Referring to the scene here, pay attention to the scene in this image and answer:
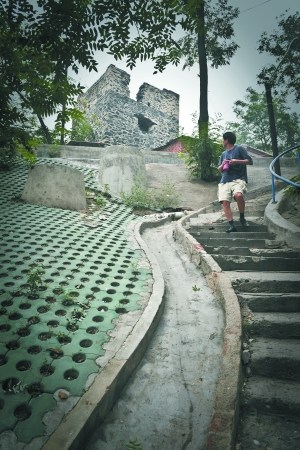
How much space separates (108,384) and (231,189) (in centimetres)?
459

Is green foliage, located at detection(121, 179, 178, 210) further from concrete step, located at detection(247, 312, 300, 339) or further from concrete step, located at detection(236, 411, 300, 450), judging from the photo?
concrete step, located at detection(236, 411, 300, 450)

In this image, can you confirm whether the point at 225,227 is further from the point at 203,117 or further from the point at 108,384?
the point at 203,117

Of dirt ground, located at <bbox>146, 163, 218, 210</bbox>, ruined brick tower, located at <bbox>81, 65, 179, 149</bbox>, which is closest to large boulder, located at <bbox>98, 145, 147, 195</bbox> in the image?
dirt ground, located at <bbox>146, 163, 218, 210</bbox>

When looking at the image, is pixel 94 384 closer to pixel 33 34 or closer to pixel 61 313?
pixel 61 313

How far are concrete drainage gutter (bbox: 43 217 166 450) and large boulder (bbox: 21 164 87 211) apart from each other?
4697 mm

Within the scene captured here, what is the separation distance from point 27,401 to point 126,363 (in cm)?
74

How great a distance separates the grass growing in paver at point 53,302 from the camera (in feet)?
6.36

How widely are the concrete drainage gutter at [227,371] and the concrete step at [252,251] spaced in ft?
2.28

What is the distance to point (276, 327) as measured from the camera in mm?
2941

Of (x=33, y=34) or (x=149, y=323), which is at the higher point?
(x=33, y=34)

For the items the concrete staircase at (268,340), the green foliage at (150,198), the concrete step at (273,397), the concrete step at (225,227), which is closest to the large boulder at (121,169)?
the green foliage at (150,198)

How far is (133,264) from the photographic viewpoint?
4.24 metres

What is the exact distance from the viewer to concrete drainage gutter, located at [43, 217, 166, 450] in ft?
5.27

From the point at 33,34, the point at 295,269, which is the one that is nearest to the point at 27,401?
the point at 33,34
